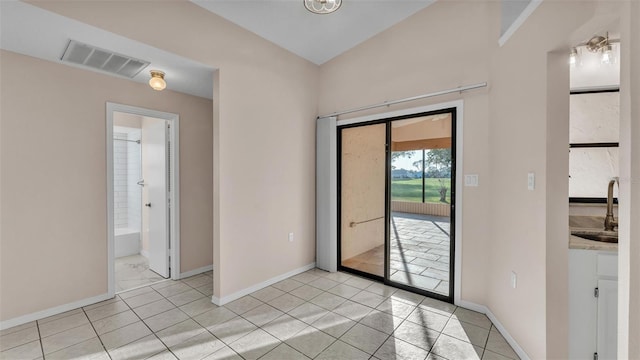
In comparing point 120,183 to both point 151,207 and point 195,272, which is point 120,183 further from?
point 195,272

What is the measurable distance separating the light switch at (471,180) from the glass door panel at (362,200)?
0.97 metres

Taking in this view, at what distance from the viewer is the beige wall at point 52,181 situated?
2236 millimetres

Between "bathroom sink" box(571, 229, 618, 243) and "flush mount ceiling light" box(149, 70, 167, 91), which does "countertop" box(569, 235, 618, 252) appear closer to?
"bathroom sink" box(571, 229, 618, 243)

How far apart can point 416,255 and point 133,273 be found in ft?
12.6

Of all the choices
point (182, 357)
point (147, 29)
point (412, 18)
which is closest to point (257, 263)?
point (182, 357)

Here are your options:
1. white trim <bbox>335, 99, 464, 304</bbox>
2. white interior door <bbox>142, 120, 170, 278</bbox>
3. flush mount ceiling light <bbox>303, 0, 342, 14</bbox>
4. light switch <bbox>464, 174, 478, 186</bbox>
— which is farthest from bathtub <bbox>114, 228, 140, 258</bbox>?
light switch <bbox>464, 174, 478, 186</bbox>

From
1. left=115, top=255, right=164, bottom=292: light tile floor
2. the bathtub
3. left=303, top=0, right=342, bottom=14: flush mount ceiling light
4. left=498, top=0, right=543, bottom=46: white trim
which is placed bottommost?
left=115, top=255, right=164, bottom=292: light tile floor

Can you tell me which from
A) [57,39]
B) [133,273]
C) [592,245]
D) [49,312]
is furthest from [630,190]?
[133,273]

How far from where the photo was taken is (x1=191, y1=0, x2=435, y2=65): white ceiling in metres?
2.50

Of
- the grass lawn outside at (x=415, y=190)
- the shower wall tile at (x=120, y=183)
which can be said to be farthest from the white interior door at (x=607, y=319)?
the shower wall tile at (x=120, y=183)

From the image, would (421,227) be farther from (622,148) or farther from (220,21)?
(220,21)

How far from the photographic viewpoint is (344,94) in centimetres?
346

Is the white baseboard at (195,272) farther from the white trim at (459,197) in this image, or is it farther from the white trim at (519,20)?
the white trim at (519,20)

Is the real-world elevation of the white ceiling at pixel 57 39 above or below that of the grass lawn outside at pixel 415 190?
above
